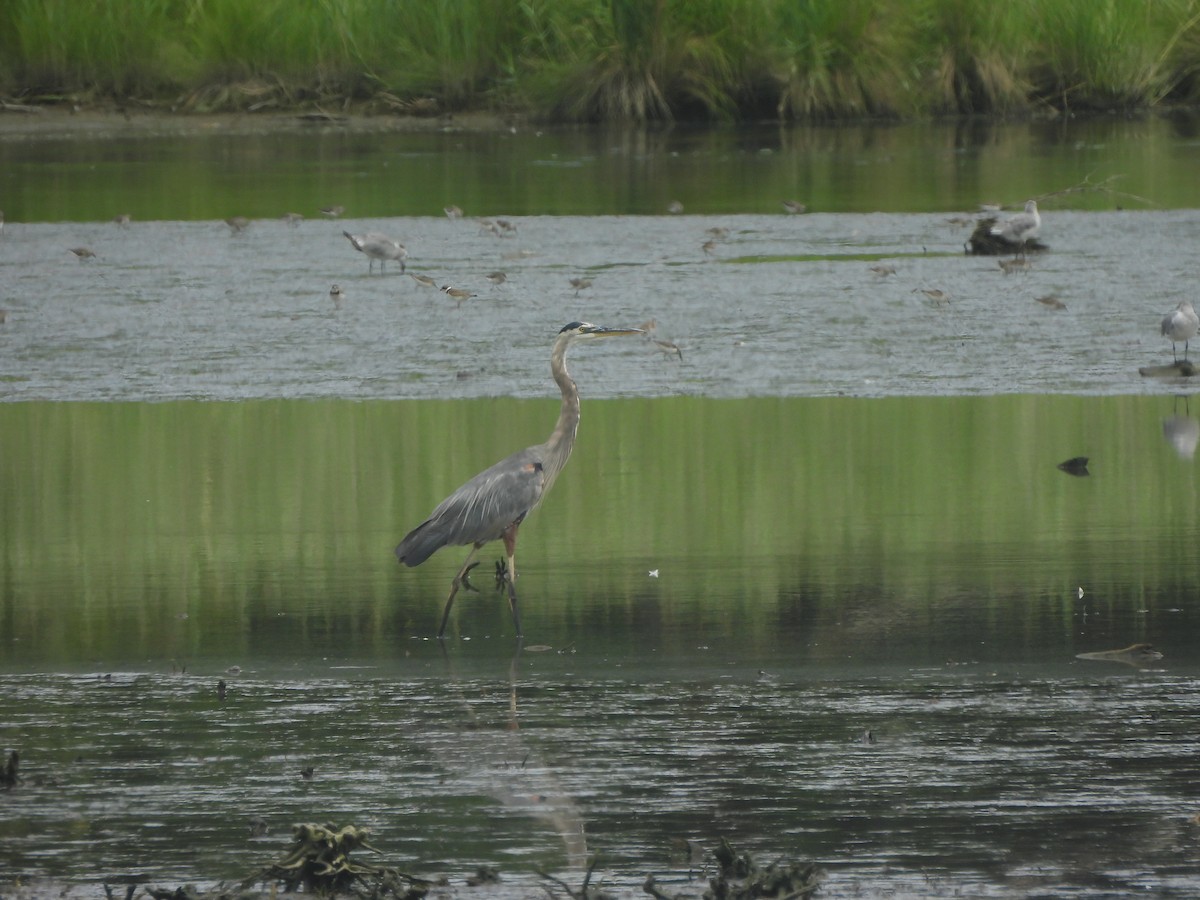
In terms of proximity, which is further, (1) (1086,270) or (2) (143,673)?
(1) (1086,270)

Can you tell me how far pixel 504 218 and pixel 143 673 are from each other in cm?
1170

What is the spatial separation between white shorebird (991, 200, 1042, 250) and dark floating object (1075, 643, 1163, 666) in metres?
9.15

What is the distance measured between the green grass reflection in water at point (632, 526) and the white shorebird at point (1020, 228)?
15.4 feet

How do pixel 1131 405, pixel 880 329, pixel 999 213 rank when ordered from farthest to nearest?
pixel 999 213 → pixel 880 329 → pixel 1131 405

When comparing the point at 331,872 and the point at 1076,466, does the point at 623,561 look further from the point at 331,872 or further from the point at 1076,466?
the point at 331,872

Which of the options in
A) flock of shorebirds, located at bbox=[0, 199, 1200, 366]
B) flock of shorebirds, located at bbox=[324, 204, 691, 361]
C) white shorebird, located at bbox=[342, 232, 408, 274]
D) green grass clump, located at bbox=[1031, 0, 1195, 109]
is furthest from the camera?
green grass clump, located at bbox=[1031, 0, 1195, 109]

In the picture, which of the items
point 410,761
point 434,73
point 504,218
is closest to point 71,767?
point 410,761

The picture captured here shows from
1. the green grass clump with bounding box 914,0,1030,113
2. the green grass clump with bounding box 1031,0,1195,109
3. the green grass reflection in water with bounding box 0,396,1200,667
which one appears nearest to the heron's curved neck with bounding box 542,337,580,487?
the green grass reflection in water with bounding box 0,396,1200,667

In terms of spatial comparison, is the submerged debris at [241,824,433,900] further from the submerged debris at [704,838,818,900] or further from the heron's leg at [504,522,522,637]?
the heron's leg at [504,522,522,637]

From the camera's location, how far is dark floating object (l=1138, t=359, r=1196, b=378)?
1126cm

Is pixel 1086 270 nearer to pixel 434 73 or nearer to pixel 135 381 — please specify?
pixel 135 381

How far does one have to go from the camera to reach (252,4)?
1153 inches

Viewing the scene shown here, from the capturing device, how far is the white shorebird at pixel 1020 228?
50.1 feet

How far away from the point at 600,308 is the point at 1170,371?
11.8ft
